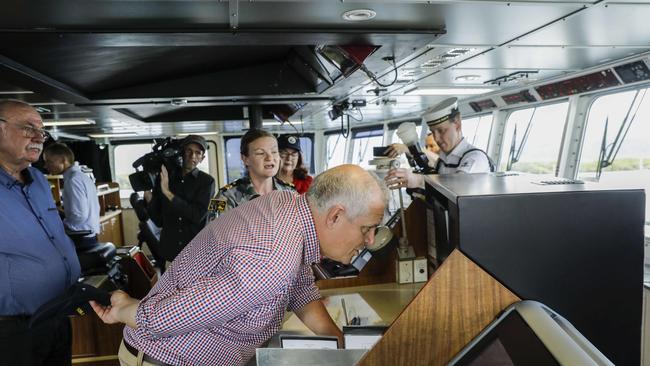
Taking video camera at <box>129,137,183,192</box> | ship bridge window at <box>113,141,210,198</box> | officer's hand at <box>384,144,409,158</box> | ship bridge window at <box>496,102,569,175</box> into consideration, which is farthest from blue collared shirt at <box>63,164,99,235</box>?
ship bridge window at <box>113,141,210,198</box>

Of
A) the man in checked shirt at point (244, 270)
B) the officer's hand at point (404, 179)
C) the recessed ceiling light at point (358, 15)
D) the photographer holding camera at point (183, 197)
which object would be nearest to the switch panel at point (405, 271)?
the officer's hand at point (404, 179)

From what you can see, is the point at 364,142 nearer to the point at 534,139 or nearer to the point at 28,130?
the point at 534,139

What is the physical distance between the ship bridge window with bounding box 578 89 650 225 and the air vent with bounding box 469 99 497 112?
1303 mm

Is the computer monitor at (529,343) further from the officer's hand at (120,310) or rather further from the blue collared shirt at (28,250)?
the blue collared shirt at (28,250)

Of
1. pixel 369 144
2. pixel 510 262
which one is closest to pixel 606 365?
pixel 510 262

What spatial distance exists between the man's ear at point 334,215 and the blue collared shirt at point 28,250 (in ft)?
5.16

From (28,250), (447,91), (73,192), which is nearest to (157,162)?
(73,192)

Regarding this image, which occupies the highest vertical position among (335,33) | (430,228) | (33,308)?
(335,33)

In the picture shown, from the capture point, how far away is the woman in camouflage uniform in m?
2.54

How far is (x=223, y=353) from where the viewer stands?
138cm

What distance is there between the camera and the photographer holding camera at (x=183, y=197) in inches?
136

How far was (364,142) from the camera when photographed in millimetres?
10016

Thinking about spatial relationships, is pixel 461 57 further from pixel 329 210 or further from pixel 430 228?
pixel 329 210

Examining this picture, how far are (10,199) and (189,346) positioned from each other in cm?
128
